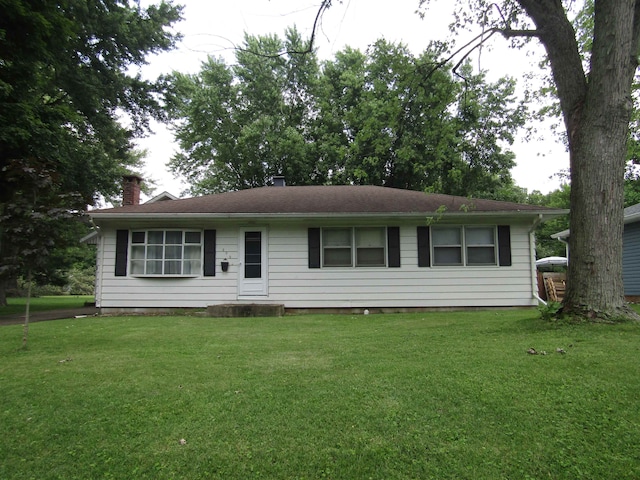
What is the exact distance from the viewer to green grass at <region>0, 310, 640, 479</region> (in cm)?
241

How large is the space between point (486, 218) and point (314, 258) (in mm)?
4620

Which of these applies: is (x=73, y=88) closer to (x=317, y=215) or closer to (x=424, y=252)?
(x=317, y=215)

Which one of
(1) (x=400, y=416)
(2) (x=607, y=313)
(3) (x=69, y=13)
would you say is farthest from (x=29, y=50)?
(2) (x=607, y=313)

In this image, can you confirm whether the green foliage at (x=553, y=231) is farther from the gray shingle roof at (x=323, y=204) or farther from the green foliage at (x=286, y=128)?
the gray shingle roof at (x=323, y=204)

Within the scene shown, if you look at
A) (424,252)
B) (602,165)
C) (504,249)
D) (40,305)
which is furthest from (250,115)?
(602,165)

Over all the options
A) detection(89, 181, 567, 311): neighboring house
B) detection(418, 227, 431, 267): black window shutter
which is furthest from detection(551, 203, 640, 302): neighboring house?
detection(418, 227, 431, 267): black window shutter

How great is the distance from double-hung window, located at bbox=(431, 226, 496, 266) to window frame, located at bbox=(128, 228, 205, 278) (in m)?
6.30

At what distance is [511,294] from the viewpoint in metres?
10.3

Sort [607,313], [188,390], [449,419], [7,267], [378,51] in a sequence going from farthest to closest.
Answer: [378,51] → [607,313] → [7,267] → [188,390] → [449,419]

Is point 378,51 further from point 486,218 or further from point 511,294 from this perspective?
point 511,294

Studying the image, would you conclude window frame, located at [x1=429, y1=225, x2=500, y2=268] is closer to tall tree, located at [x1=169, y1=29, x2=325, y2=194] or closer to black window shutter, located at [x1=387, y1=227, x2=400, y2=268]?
black window shutter, located at [x1=387, y1=227, x2=400, y2=268]

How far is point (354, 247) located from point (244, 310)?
3.29 meters

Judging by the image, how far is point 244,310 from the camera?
9.52m

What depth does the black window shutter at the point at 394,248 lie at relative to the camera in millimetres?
10367
